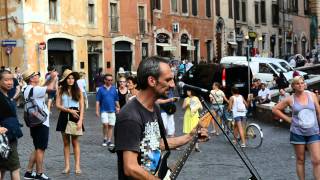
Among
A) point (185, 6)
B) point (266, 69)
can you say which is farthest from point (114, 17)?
point (266, 69)

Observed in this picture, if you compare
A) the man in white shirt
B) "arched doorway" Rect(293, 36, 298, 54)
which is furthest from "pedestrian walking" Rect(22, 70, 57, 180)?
"arched doorway" Rect(293, 36, 298, 54)

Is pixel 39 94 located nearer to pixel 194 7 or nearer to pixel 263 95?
pixel 263 95

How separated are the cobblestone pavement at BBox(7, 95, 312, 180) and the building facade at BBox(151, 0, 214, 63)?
90.6 feet

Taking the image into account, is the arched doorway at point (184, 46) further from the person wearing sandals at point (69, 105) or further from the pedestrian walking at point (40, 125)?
the pedestrian walking at point (40, 125)

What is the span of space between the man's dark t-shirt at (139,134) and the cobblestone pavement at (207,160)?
592 centimetres

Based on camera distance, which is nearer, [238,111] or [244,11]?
[238,111]

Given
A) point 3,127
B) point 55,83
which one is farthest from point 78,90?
point 3,127

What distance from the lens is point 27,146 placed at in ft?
47.4

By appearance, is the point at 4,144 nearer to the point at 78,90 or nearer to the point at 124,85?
the point at 78,90

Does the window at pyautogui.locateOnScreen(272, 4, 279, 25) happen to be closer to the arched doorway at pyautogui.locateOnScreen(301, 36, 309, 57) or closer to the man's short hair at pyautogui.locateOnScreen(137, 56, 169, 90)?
the arched doorway at pyautogui.locateOnScreen(301, 36, 309, 57)

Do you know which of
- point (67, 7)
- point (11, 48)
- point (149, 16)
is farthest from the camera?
point (149, 16)

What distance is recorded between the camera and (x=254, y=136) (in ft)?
48.2

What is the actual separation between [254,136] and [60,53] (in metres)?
23.5

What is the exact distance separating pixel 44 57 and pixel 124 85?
21.4 meters
